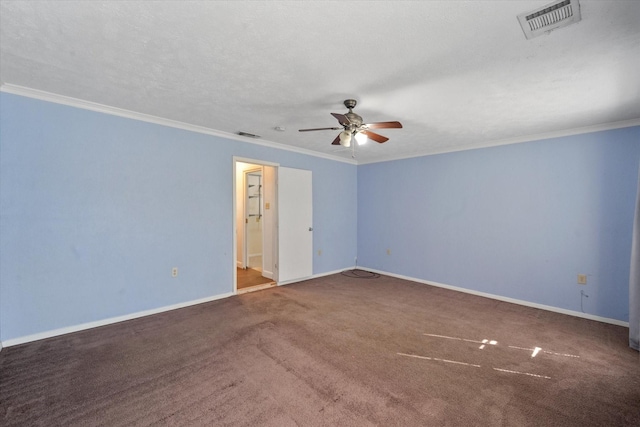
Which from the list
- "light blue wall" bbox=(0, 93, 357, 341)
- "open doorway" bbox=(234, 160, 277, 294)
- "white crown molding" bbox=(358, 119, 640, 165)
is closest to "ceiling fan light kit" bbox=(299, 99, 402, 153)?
"light blue wall" bbox=(0, 93, 357, 341)

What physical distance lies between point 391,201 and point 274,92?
3.60 meters

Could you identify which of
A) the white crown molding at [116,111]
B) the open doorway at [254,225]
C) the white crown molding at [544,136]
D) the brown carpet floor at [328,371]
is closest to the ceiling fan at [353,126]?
the white crown molding at [116,111]

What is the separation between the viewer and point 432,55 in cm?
199

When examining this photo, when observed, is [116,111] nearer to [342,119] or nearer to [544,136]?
[342,119]

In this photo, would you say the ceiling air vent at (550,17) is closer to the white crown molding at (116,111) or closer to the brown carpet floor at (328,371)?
the brown carpet floor at (328,371)

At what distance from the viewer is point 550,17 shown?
5.25ft

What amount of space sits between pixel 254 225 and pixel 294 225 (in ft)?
5.31

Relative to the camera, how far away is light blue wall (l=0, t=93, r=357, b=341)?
269 centimetres

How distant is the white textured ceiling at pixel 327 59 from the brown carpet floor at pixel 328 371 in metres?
2.44

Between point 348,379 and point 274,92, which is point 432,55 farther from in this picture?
point 348,379

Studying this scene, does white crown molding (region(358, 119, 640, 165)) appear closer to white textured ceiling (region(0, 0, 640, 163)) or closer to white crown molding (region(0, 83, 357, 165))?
white textured ceiling (region(0, 0, 640, 163))

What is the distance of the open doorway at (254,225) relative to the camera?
516 cm

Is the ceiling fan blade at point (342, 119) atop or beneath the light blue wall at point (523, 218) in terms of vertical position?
atop

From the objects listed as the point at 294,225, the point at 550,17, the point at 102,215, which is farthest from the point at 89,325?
the point at 550,17
